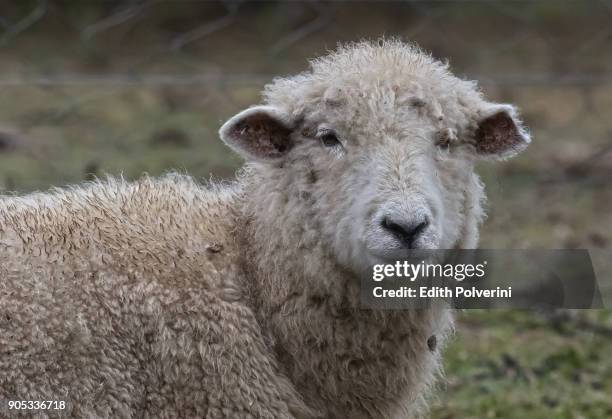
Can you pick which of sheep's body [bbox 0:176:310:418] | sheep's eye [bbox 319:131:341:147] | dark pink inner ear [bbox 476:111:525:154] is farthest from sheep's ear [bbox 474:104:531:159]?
sheep's body [bbox 0:176:310:418]

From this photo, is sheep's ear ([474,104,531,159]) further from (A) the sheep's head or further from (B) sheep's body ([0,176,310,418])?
(B) sheep's body ([0,176,310,418])

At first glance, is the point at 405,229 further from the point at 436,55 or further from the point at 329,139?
the point at 436,55

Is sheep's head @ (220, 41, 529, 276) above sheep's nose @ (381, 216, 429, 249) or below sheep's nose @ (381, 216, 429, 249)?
above

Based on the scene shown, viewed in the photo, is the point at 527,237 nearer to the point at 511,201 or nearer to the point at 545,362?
the point at 511,201

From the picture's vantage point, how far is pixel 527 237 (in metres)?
6.20

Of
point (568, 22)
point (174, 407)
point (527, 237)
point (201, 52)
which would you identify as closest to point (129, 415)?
point (174, 407)

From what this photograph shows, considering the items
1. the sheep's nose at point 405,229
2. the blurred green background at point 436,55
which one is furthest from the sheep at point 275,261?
the blurred green background at point 436,55

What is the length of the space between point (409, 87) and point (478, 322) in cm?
235

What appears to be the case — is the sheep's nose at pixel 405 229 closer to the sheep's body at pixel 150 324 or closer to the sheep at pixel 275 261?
the sheep at pixel 275 261

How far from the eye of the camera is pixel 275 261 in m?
3.12

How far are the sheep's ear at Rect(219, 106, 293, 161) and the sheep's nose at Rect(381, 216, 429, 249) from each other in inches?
19.8

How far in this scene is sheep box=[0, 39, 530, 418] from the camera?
2871 millimetres

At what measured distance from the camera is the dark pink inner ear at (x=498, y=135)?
324 centimetres

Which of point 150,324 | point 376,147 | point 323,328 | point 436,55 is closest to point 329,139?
point 376,147
